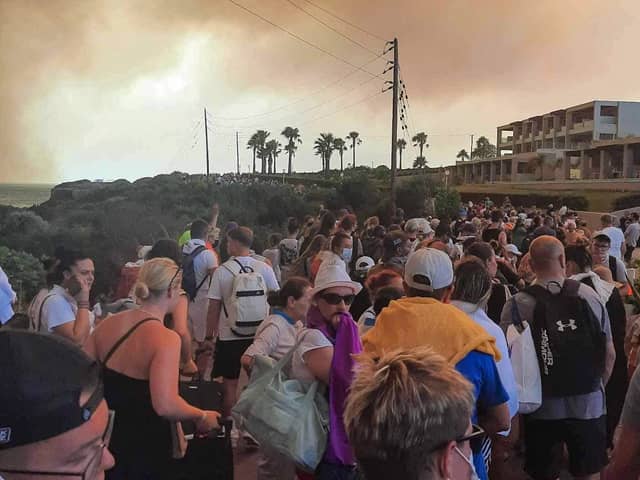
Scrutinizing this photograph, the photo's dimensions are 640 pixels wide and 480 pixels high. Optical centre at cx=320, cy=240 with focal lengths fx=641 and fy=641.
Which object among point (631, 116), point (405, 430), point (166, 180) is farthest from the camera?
point (631, 116)

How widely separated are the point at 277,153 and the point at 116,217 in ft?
63.9

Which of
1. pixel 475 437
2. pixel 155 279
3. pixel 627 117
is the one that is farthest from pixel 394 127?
pixel 627 117

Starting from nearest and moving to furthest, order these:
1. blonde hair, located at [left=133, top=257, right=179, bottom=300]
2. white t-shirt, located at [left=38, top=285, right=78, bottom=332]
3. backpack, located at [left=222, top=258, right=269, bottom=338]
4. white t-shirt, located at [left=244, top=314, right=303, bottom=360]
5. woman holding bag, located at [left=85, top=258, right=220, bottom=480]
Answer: woman holding bag, located at [left=85, top=258, right=220, bottom=480], blonde hair, located at [left=133, top=257, right=179, bottom=300], white t-shirt, located at [left=38, top=285, right=78, bottom=332], white t-shirt, located at [left=244, top=314, right=303, bottom=360], backpack, located at [left=222, top=258, right=269, bottom=338]

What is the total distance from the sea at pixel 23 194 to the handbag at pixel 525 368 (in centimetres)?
825

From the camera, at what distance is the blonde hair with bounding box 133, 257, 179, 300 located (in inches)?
126

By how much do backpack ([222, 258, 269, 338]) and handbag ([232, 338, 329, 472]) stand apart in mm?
2017

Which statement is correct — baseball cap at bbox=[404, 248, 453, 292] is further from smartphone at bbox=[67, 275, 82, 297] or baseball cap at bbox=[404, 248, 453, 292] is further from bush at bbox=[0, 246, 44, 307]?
bush at bbox=[0, 246, 44, 307]

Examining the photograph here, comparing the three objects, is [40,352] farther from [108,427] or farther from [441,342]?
[441,342]

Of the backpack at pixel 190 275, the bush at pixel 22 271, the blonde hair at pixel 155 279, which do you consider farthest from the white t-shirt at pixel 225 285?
the bush at pixel 22 271

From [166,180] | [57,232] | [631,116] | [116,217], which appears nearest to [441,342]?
[57,232]

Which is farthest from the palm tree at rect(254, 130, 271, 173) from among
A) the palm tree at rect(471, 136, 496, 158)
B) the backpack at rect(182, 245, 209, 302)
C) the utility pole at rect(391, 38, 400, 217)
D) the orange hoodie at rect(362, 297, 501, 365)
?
the palm tree at rect(471, 136, 496, 158)

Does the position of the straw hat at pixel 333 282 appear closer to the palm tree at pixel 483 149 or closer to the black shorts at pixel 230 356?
the black shorts at pixel 230 356

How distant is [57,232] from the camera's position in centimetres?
939

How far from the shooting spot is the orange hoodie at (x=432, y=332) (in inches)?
107
